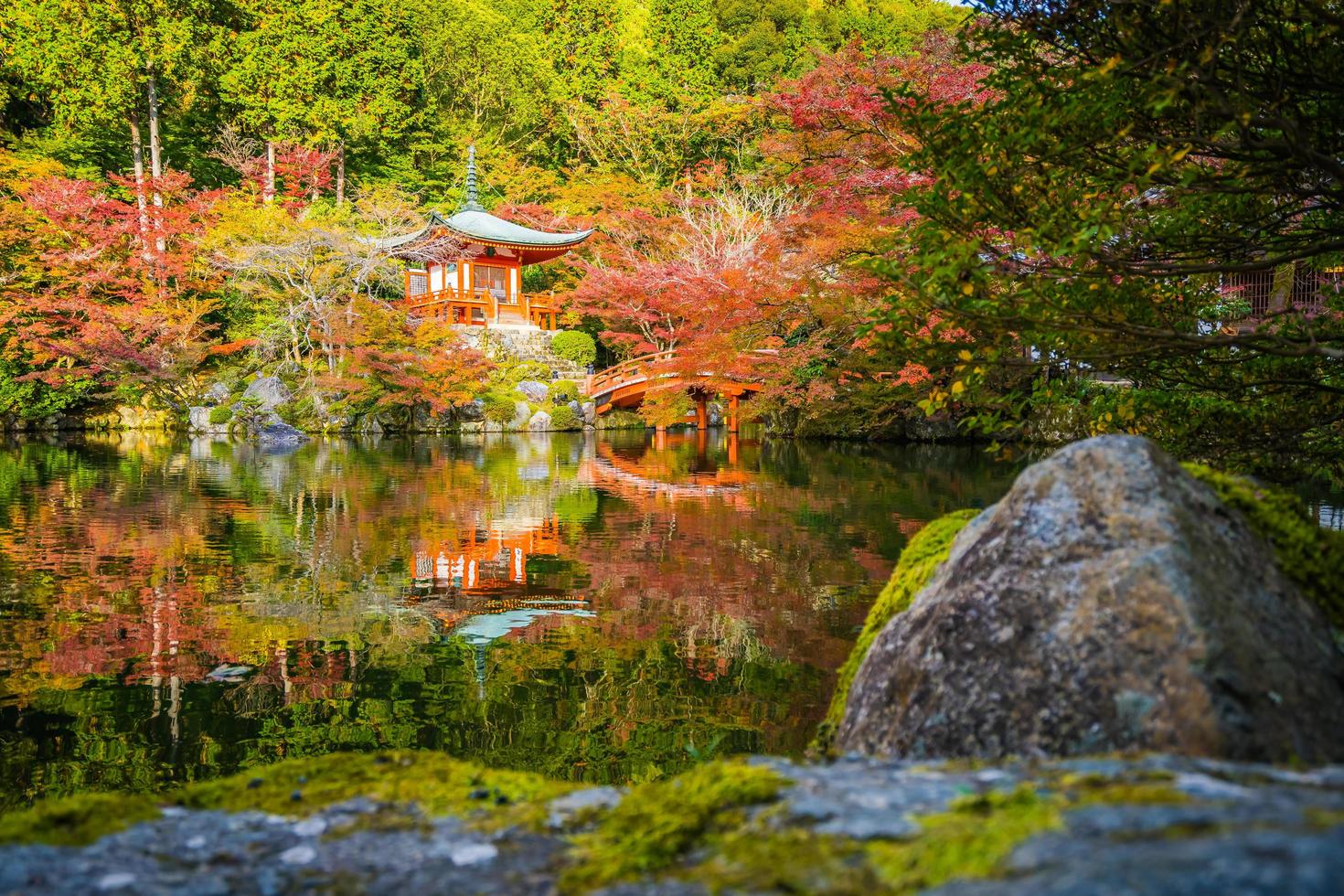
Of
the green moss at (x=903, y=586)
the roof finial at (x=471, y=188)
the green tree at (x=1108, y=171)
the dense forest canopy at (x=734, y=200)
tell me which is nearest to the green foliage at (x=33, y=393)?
the dense forest canopy at (x=734, y=200)

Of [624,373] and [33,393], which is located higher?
[624,373]

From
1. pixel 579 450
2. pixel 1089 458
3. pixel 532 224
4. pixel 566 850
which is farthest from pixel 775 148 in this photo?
pixel 532 224

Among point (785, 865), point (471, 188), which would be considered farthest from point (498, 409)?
point (785, 865)

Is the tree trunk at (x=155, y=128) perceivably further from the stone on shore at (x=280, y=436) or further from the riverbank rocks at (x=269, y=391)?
the stone on shore at (x=280, y=436)

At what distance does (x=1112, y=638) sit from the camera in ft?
7.23

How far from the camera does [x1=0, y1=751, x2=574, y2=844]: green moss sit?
1913mm

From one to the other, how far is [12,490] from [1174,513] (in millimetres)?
14780

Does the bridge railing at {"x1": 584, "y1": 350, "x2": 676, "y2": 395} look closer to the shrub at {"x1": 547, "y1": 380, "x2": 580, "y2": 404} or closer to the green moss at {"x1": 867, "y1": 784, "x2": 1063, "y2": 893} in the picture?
Answer: the shrub at {"x1": 547, "y1": 380, "x2": 580, "y2": 404}

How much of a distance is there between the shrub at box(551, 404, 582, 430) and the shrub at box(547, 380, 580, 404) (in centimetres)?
34

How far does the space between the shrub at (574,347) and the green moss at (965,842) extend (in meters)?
30.3

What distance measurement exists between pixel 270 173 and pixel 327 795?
32.2m

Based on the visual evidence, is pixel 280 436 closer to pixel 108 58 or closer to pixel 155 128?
pixel 155 128

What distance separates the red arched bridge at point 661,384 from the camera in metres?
24.5

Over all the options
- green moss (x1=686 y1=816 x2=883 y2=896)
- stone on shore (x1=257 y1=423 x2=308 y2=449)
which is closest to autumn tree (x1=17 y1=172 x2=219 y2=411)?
stone on shore (x1=257 y1=423 x2=308 y2=449)
